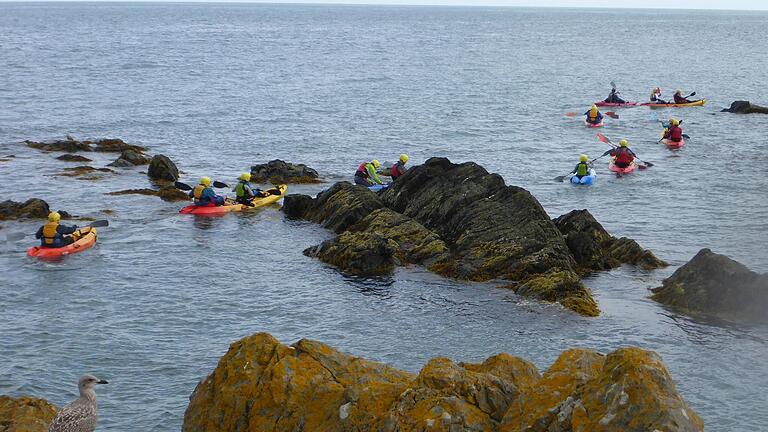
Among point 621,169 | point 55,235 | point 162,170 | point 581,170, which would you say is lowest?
point 162,170

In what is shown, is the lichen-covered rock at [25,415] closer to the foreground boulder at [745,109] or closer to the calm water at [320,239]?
the calm water at [320,239]

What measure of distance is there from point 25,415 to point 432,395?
818 centimetres

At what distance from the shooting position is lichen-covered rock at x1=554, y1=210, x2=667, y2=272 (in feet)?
102

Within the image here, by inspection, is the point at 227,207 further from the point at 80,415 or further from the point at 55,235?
the point at 80,415

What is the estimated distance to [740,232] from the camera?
36812 millimetres

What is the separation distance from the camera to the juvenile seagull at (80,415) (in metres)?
14.4

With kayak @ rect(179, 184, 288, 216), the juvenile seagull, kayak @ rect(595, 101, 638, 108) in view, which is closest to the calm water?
kayak @ rect(179, 184, 288, 216)

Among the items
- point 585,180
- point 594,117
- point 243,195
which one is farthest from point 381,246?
point 594,117

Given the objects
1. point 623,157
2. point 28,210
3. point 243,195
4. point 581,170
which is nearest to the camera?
point 28,210

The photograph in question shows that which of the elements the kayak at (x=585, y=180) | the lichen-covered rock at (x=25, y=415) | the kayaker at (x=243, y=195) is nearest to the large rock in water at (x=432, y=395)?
the lichen-covered rock at (x=25, y=415)

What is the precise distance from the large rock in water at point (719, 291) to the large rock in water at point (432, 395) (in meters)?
13.8

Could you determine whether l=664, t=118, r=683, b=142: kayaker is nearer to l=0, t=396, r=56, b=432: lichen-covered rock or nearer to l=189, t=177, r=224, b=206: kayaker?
l=189, t=177, r=224, b=206: kayaker

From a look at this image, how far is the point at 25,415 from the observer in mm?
16422

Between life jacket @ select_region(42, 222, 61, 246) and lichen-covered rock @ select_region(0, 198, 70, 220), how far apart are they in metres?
5.08
